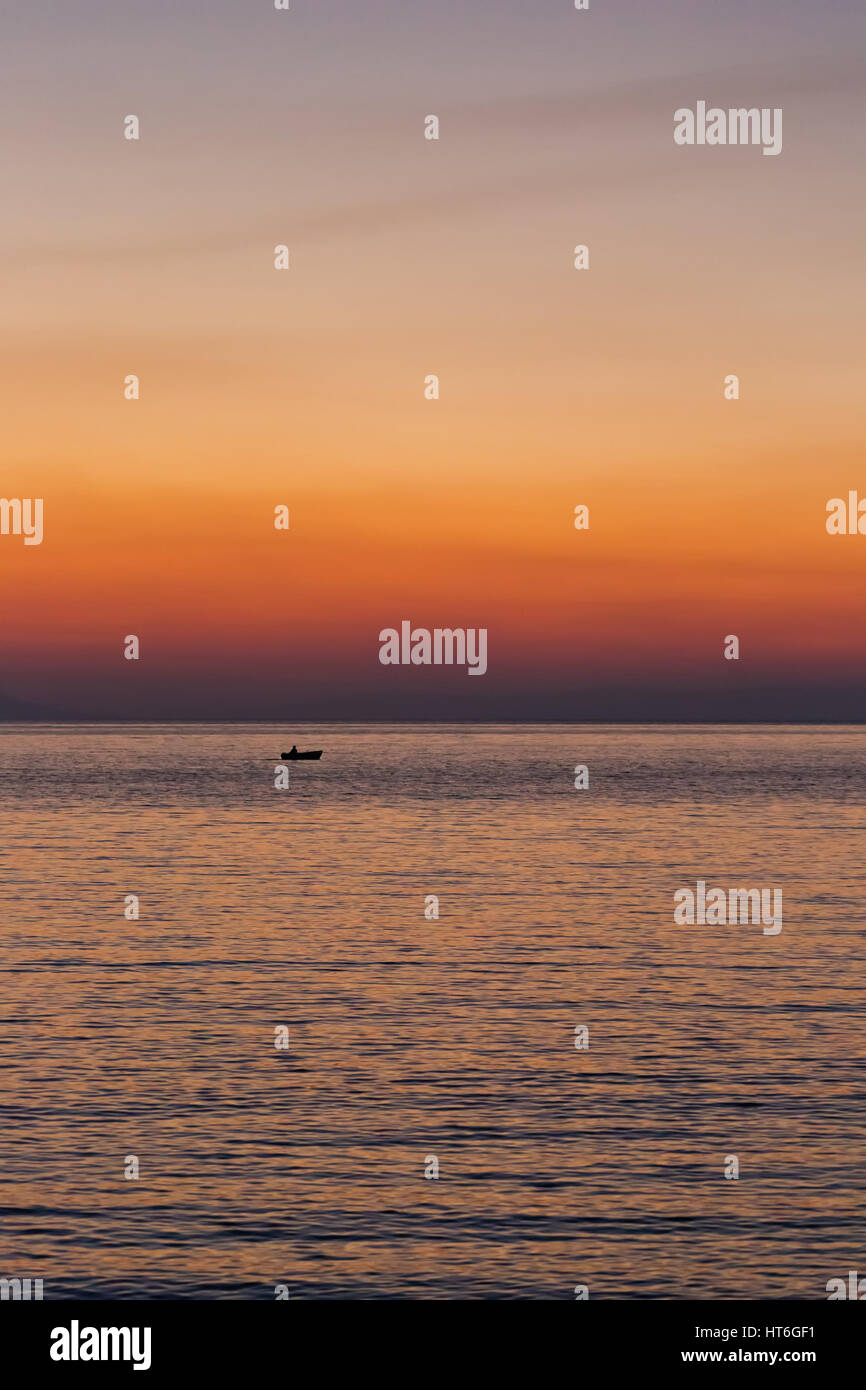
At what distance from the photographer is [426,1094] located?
38156 millimetres

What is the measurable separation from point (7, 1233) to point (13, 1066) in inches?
544

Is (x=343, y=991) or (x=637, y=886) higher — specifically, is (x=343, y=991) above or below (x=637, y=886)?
below

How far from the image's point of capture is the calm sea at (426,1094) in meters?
26.9

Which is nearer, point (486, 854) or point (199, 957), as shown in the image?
point (199, 957)

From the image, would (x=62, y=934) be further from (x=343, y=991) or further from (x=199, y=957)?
(x=343, y=991)

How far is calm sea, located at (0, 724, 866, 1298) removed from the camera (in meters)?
26.9

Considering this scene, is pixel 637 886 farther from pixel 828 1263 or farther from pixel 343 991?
pixel 828 1263

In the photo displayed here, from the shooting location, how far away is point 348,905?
80188 millimetres

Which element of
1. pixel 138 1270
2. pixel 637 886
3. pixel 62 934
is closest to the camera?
pixel 138 1270

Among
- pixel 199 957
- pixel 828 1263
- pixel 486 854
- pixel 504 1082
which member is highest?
pixel 486 854
